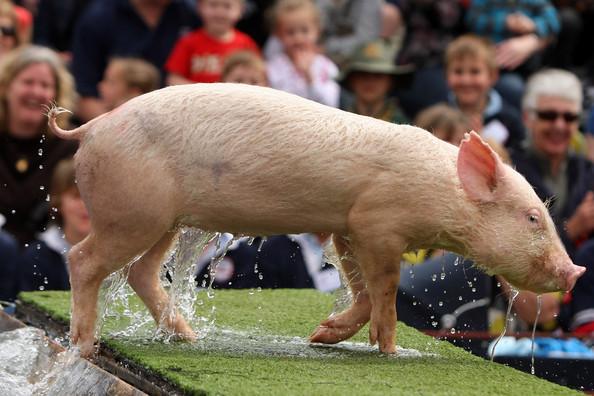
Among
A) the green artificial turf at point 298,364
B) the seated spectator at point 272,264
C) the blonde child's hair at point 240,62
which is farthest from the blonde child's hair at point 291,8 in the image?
the green artificial turf at point 298,364

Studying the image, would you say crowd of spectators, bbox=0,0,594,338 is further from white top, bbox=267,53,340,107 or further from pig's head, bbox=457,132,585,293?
pig's head, bbox=457,132,585,293

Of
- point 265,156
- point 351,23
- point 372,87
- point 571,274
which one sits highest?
point 351,23

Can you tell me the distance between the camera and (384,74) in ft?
29.8

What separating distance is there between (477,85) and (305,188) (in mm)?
4728

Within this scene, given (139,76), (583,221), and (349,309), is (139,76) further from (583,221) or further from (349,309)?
(349,309)

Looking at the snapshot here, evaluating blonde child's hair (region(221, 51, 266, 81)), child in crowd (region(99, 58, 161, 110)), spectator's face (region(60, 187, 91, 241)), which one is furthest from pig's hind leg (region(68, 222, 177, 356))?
child in crowd (region(99, 58, 161, 110))

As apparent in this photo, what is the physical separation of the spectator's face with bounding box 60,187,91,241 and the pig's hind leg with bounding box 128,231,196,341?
76.1 inches

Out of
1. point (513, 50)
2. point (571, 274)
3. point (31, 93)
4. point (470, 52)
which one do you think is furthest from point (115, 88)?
point (571, 274)

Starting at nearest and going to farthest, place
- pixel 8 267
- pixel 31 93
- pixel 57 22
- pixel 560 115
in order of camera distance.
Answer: pixel 8 267, pixel 31 93, pixel 560 115, pixel 57 22

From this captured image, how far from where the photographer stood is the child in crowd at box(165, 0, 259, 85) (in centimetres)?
902

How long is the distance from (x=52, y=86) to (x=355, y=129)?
3788 mm

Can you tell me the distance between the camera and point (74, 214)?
6777 millimetres

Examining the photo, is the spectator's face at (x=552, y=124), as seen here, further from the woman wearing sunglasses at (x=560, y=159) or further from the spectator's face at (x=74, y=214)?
the spectator's face at (x=74, y=214)

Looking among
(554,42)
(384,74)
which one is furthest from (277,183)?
(554,42)
